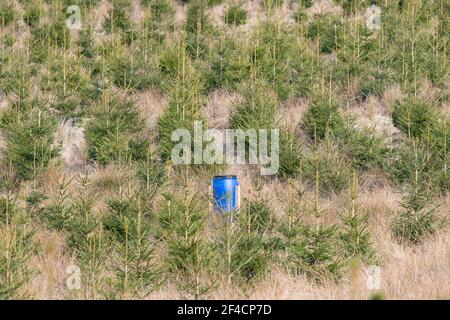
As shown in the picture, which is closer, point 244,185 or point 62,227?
point 62,227

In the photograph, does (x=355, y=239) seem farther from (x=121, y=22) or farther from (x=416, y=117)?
(x=121, y=22)

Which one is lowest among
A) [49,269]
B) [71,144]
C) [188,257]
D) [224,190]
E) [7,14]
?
[49,269]

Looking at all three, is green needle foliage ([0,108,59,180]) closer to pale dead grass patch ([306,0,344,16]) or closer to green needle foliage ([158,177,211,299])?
green needle foliage ([158,177,211,299])

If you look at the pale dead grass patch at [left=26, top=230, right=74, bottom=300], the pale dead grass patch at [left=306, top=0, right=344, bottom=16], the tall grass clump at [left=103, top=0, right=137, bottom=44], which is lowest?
the pale dead grass patch at [left=26, top=230, right=74, bottom=300]

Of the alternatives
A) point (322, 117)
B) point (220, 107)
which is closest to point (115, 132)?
point (220, 107)

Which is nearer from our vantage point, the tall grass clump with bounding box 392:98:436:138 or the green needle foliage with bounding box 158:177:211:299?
the green needle foliage with bounding box 158:177:211:299

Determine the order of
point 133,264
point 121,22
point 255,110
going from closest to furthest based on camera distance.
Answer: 1. point 133,264
2. point 255,110
3. point 121,22

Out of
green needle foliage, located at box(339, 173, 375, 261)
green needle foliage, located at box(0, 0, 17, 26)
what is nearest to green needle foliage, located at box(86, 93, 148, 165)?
green needle foliage, located at box(339, 173, 375, 261)

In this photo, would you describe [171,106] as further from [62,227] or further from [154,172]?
[62,227]

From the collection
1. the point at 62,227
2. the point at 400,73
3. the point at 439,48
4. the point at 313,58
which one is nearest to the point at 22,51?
the point at 313,58

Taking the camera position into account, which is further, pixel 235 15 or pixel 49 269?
pixel 235 15

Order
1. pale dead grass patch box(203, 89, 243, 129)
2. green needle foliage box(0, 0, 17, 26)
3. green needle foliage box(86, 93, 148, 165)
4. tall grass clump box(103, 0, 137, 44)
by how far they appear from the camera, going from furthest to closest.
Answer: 1. green needle foliage box(0, 0, 17, 26)
2. tall grass clump box(103, 0, 137, 44)
3. pale dead grass patch box(203, 89, 243, 129)
4. green needle foliage box(86, 93, 148, 165)

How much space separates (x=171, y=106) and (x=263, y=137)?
163 cm
